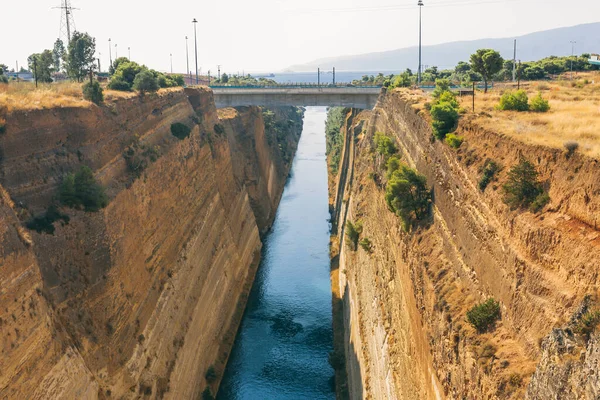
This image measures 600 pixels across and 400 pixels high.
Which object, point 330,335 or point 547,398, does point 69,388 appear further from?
point 330,335

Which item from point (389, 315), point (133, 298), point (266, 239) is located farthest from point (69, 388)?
point (266, 239)

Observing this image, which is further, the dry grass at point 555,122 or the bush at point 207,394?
the bush at point 207,394

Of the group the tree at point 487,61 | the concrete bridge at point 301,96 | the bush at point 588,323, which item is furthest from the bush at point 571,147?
the concrete bridge at point 301,96

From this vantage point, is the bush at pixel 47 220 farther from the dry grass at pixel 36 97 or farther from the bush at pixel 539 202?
the bush at pixel 539 202

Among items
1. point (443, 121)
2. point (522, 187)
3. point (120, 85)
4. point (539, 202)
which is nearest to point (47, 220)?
point (443, 121)

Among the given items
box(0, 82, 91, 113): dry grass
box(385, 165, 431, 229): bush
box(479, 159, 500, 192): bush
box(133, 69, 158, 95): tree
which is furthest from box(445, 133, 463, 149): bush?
box(133, 69, 158, 95): tree

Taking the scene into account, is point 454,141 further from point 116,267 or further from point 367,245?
point 116,267

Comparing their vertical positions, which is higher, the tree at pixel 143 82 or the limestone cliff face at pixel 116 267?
the tree at pixel 143 82
